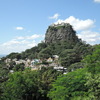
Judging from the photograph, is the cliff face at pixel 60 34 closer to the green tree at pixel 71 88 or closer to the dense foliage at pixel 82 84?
the dense foliage at pixel 82 84

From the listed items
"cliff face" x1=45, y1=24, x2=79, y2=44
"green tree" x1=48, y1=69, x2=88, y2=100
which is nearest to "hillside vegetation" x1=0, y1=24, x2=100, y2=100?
"green tree" x1=48, y1=69, x2=88, y2=100

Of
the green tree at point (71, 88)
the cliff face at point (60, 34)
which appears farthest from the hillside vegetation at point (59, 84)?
the cliff face at point (60, 34)

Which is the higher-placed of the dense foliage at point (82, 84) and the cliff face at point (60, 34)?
the cliff face at point (60, 34)

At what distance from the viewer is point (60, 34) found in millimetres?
77375

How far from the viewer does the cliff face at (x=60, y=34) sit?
7606 cm

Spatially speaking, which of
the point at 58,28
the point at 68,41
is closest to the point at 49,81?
the point at 68,41

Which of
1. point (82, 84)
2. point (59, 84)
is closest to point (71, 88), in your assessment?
point (82, 84)

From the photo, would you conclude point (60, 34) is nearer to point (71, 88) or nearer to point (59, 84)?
point (59, 84)

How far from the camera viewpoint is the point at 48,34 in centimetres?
8069

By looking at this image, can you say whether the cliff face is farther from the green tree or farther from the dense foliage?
the green tree

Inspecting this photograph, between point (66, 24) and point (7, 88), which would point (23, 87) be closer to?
point (7, 88)

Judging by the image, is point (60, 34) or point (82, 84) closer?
point (82, 84)

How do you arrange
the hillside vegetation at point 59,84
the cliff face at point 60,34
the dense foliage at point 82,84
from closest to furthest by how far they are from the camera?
the dense foliage at point 82,84
the hillside vegetation at point 59,84
the cliff face at point 60,34

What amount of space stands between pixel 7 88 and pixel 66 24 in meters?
66.7
